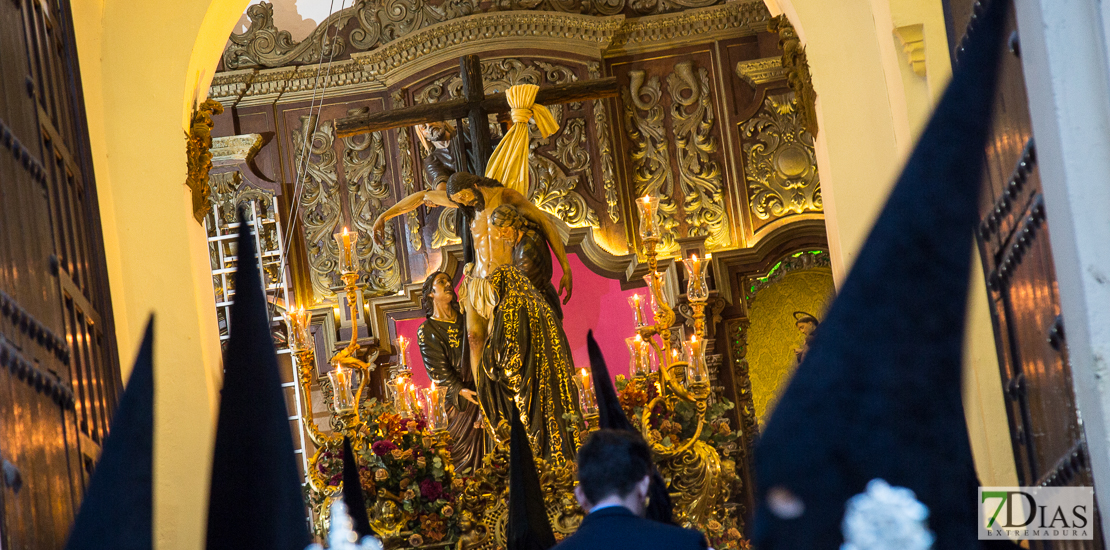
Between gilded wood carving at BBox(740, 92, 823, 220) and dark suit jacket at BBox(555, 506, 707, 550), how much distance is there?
701 cm

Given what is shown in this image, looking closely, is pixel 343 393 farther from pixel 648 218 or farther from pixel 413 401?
pixel 648 218

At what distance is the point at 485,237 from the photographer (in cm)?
591

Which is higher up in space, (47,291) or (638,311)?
(47,291)

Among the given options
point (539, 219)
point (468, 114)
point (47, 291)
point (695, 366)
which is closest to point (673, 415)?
point (695, 366)

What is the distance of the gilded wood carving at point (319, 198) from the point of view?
925cm

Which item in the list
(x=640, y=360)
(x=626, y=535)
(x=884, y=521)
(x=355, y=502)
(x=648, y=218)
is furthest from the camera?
(x=648, y=218)

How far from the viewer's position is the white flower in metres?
1.45

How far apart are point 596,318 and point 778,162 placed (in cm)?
177

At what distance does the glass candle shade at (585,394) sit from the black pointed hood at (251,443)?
3.84m

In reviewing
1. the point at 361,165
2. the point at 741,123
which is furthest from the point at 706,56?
the point at 361,165

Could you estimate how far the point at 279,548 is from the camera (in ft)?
5.36

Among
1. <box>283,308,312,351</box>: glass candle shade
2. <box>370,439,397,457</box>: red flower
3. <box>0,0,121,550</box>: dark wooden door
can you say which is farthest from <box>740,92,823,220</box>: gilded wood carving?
<box>0,0,121,550</box>: dark wooden door

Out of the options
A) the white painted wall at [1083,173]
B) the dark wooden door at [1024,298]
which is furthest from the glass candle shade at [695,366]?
the white painted wall at [1083,173]

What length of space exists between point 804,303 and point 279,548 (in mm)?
7957
